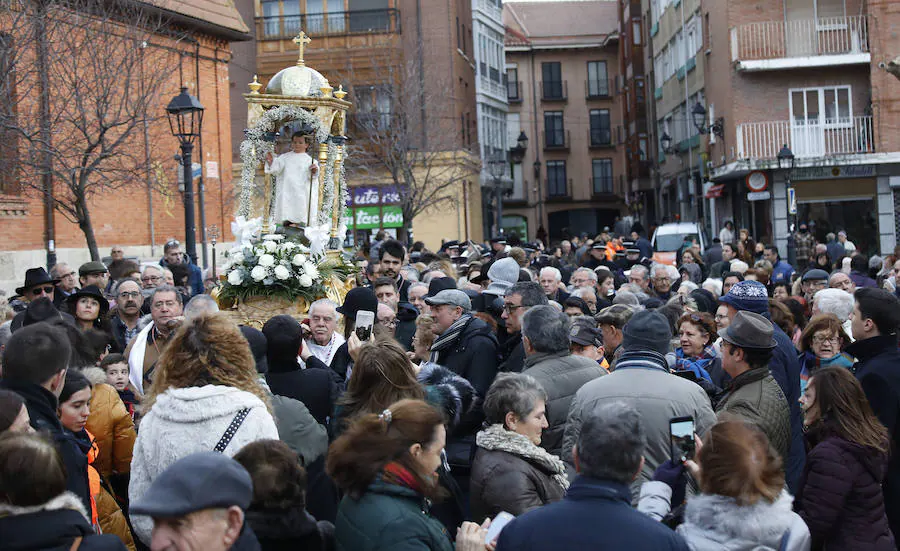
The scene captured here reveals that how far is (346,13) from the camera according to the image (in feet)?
143

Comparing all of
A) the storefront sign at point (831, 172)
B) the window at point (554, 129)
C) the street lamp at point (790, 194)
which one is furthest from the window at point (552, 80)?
the street lamp at point (790, 194)

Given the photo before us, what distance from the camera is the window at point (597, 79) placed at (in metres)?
70.2

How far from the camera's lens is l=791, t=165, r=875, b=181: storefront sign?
107 feet

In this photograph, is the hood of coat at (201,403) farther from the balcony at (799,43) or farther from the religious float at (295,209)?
the balcony at (799,43)

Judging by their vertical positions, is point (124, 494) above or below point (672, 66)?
below

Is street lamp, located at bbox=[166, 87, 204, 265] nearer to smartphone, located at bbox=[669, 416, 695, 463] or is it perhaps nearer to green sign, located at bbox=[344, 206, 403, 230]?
smartphone, located at bbox=[669, 416, 695, 463]

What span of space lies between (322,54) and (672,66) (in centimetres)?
1480

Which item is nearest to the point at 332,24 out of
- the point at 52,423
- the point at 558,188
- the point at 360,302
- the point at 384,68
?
the point at 384,68

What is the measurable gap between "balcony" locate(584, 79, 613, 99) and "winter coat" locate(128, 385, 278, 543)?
219 ft

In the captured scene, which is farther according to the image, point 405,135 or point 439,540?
point 405,135

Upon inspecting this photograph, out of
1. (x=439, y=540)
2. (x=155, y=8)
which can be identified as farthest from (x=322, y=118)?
(x=155, y=8)

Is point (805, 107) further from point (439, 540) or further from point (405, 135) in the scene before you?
point (439, 540)

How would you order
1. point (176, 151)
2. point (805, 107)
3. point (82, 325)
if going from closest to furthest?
point (82, 325) < point (176, 151) < point (805, 107)

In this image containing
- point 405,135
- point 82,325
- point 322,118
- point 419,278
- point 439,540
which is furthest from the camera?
point 405,135
